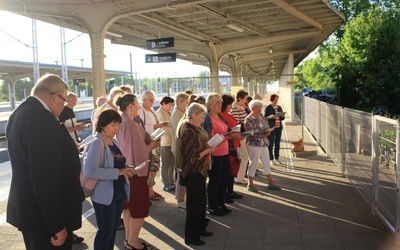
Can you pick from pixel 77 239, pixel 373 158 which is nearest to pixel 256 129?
pixel 373 158

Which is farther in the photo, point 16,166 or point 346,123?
point 346,123

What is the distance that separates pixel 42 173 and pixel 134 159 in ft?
6.63

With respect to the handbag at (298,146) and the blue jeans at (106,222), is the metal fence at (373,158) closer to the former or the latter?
the handbag at (298,146)

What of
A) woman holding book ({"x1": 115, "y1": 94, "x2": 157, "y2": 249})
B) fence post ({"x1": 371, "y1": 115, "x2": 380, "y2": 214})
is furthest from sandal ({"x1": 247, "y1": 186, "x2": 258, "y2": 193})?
woman holding book ({"x1": 115, "y1": 94, "x2": 157, "y2": 249})

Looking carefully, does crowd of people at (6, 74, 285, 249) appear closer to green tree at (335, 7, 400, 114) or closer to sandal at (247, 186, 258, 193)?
sandal at (247, 186, 258, 193)

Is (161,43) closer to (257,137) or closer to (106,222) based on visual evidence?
(257,137)

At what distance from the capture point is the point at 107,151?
156 inches

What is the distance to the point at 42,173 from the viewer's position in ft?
9.37

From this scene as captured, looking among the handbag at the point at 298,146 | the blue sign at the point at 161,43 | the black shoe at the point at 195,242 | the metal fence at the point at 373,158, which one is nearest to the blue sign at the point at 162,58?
the blue sign at the point at 161,43

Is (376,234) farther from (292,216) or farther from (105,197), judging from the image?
(105,197)

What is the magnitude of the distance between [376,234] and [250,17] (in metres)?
11.9

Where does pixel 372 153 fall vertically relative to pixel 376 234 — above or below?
above

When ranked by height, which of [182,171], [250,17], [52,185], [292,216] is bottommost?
[292,216]

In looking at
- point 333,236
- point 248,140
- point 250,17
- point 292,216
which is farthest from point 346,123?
point 250,17
